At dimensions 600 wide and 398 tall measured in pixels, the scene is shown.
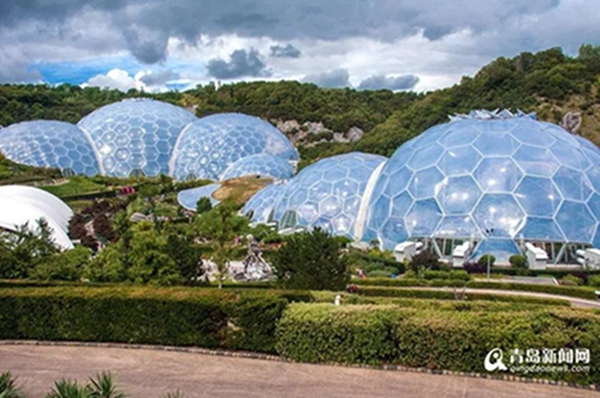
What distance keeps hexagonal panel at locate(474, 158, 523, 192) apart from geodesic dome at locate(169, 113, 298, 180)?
114ft

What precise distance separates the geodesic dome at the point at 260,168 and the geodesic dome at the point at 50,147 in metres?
15.6

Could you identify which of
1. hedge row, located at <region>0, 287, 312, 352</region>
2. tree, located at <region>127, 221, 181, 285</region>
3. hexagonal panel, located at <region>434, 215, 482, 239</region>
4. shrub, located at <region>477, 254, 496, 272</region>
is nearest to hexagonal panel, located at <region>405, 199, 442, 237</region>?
hexagonal panel, located at <region>434, 215, 482, 239</region>

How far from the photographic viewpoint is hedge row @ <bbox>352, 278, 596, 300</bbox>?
22.1 metres

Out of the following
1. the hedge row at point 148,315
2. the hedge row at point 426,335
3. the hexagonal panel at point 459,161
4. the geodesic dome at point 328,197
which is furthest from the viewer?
the geodesic dome at point 328,197

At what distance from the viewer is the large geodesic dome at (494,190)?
2678 centimetres

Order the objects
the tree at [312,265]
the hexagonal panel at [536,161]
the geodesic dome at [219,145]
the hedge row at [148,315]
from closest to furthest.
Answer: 1. the hedge row at [148,315]
2. the tree at [312,265]
3. the hexagonal panel at [536,161]
4. the geodesic dome at [219,145]

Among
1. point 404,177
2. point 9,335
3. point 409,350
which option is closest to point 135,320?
point 9,335

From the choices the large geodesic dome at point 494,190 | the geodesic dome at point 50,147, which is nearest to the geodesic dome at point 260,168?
the geodesic dome at point 50,147

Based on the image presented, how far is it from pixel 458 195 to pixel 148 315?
59.6ft

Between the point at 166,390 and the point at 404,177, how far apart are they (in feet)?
70.1

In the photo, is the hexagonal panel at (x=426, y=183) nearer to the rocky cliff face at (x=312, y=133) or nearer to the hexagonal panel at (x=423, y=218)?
the hexagonal panel at (x=423, y=218)

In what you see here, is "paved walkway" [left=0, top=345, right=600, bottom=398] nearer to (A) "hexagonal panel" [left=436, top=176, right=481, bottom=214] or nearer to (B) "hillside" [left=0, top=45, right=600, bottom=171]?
(A) "hexagonal panel" [left=436, top=176, right=481, bottom=214]

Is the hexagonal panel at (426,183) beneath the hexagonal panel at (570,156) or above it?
beneath

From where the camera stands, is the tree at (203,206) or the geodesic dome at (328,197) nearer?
the geodesic dome at (328,197)
